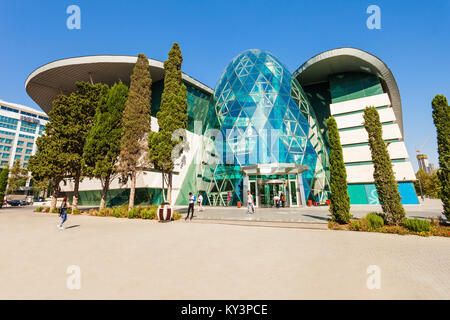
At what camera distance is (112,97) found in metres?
18.0

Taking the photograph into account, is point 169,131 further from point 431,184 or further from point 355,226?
point 431,184

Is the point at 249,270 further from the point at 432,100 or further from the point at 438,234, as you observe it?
the point at 432,100

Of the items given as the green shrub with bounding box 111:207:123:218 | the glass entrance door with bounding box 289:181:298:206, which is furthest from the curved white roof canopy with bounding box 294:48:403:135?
the green shrub with bounding box 111:207:123:218

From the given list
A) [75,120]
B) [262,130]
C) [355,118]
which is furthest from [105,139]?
[355,118]

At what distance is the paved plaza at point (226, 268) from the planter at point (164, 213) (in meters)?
5.08

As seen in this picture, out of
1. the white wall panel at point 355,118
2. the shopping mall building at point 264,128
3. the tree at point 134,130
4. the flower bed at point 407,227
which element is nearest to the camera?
the flower bed at point 407,227

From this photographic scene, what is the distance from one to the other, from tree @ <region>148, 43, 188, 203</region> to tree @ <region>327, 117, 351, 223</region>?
10.5 meters

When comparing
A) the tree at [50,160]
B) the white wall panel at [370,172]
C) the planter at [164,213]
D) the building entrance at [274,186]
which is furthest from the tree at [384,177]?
the tree at [50,160]

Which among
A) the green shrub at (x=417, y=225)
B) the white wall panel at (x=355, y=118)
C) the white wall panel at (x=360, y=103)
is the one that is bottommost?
the green shrub at (x=417, y=225)

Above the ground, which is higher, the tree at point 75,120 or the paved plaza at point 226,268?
the tree at point 75,120

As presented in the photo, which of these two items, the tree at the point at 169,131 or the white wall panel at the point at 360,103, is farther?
the white wall panel at the point at 360,103

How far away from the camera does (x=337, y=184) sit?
34.5 ft

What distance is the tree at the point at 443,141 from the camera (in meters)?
8.86

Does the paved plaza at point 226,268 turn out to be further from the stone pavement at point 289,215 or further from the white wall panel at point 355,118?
the white wall panel at point 355,118
